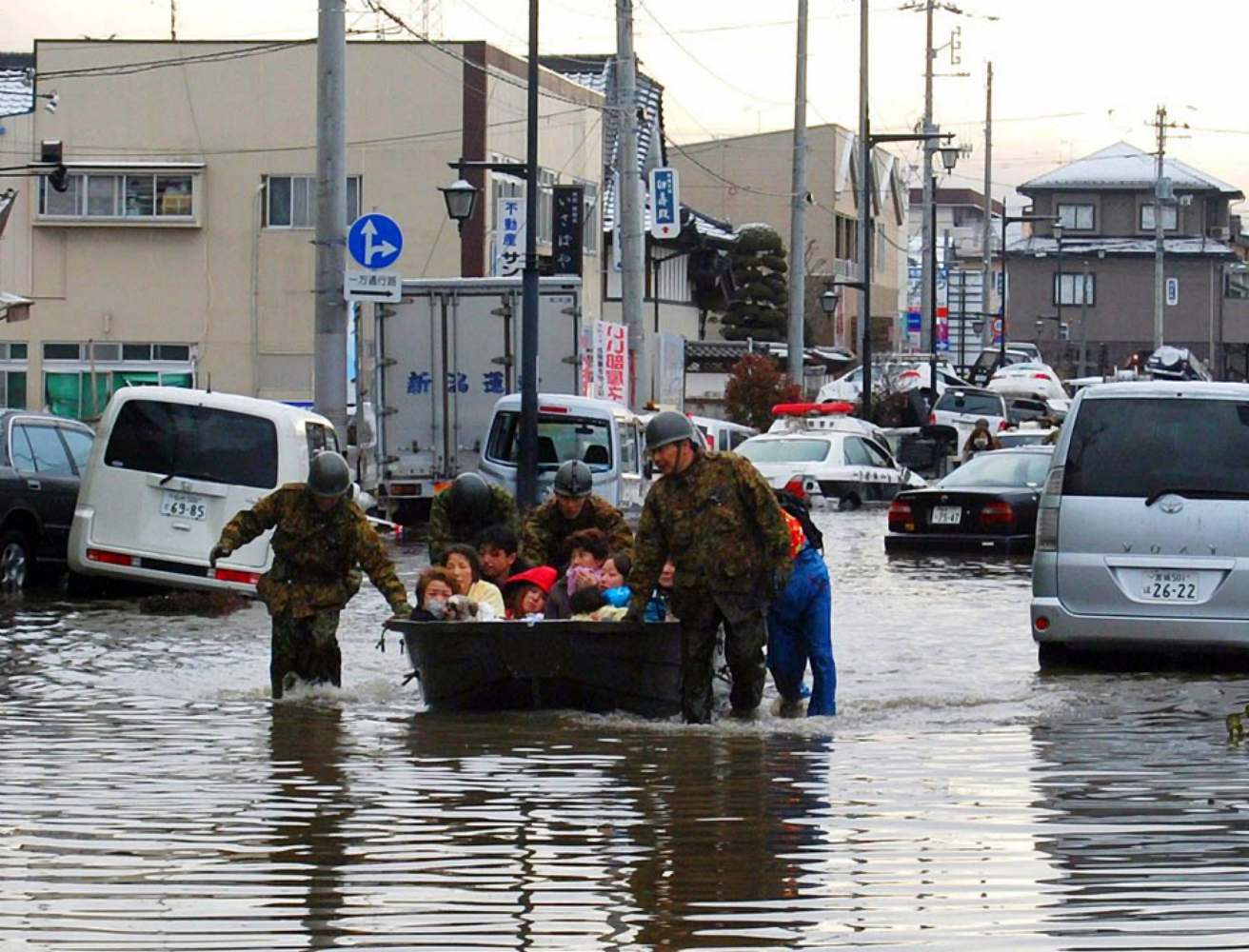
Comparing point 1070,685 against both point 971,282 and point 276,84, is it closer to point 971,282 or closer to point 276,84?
point 276,84

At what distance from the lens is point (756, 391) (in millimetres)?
50031

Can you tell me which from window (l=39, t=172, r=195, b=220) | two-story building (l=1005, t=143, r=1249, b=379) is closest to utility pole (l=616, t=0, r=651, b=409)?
window (l=39, t=172, r=195, b=220)

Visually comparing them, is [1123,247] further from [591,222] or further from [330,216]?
[330,216]

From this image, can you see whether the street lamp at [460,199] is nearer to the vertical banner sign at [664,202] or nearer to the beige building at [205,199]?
the vertical banner sign at [664,202]

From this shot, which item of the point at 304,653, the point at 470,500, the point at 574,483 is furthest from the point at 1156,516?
the point at 304,653

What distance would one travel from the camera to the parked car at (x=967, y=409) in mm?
49594

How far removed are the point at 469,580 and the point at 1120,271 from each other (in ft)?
288

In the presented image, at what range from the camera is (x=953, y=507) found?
25.0 meters

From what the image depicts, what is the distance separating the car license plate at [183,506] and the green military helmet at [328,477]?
6.48 m

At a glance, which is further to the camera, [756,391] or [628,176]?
[756,391]

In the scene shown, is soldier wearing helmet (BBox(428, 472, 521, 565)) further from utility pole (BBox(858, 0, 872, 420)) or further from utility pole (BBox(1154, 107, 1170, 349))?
utility pole (BBox(1154, 107, 1170, 349))

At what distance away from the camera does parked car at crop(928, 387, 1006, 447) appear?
49.6 metres

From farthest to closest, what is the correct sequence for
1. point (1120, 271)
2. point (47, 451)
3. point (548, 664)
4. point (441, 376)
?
point (1120, 271) < point (441, 376) < point (47, 451) < point (548, 664)

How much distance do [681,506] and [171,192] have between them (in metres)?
38.5
